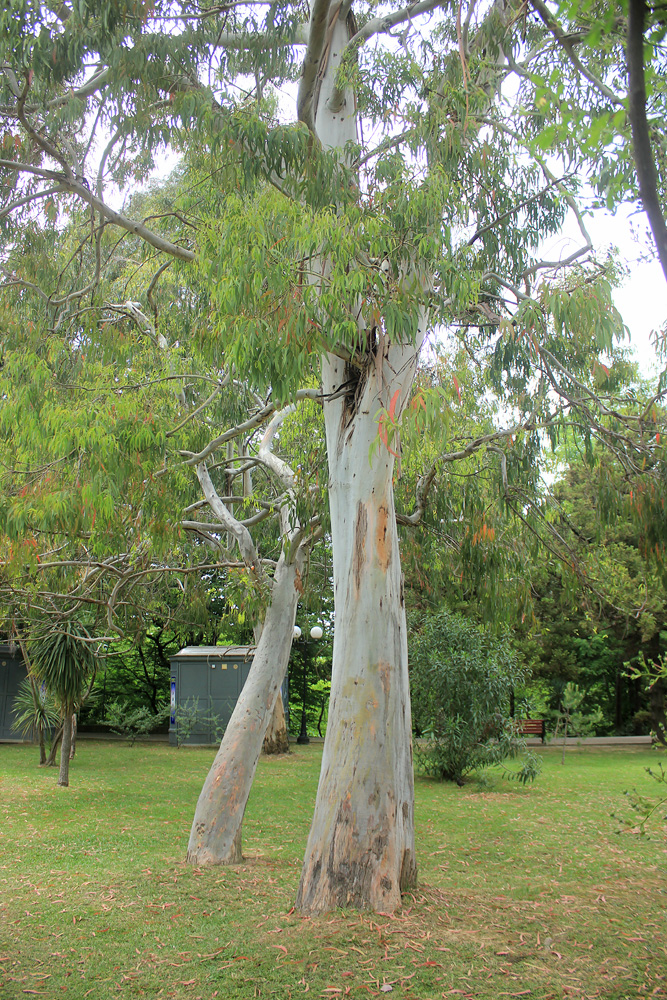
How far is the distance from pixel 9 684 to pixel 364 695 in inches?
580

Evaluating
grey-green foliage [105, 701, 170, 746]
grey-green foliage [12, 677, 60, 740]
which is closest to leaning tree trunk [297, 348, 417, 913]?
grey-green foliage [12, 677, 60, 740]

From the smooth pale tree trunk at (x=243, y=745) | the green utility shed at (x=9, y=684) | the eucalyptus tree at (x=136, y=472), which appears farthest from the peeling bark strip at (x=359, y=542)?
the green utility shed at (x=9, y=684)

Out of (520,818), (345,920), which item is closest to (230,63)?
(345,920)

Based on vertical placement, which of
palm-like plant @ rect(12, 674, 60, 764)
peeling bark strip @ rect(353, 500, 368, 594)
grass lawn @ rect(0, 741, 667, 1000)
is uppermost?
peeling bark strip @ rect(353, 500, 368, 594)

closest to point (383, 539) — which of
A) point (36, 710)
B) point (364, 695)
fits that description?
point (364, 695)

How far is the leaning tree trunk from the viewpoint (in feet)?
16.2

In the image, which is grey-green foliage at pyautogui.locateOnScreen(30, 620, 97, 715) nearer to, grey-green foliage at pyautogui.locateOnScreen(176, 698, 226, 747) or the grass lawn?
the grass lawn

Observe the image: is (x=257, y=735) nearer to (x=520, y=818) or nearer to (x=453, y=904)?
(x=453, y=904)

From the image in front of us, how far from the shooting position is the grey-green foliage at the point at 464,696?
1161 cm

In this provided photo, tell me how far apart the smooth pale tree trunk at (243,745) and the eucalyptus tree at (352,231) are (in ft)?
0.27

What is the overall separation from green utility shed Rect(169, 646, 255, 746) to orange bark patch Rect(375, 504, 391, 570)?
12384 mm

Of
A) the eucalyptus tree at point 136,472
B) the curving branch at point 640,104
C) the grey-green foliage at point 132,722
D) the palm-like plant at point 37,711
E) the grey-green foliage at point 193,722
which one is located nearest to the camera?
the curving branch at point 640,104

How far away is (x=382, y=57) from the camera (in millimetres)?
6484

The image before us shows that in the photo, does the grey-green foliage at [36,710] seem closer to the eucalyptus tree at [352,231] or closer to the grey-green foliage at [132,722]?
the grey-green foliage at [132,722]
